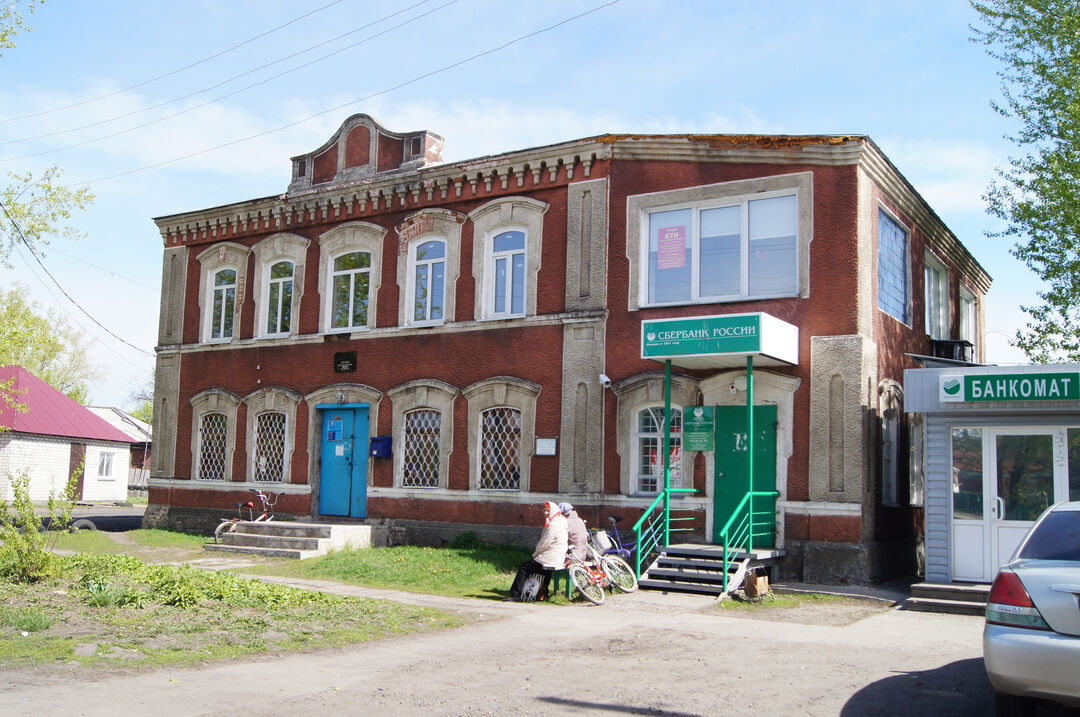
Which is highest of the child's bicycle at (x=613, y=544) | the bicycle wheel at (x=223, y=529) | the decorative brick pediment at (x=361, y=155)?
the decorative brick pediment at (x=361, y=155)

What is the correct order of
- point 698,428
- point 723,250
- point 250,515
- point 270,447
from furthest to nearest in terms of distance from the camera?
point 270,447
point 250,515
point 723,250
point 698,428

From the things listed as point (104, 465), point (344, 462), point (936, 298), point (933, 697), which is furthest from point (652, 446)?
point (104, 465)

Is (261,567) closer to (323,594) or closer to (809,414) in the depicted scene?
(323,594)

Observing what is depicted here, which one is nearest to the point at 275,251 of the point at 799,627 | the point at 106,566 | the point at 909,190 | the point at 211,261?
the point at 211,261

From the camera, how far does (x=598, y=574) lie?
13.6 metres

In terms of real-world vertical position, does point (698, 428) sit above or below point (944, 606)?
above

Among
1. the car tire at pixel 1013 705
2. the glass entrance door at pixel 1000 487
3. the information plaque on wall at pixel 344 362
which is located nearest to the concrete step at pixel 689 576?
the glass entrance door at pixel 1000 487

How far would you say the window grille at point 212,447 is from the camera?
75.8 feet

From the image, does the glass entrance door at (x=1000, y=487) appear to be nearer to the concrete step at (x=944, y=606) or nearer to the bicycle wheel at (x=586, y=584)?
the concrete step at (x=944, y=606)

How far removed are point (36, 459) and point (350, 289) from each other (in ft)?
89.3

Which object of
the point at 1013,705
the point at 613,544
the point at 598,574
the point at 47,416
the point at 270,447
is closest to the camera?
the point at 1013,705

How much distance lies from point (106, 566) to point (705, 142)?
1171 centimetres

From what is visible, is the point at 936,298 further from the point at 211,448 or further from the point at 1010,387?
the point at 211,448

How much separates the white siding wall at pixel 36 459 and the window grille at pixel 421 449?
25.9m
